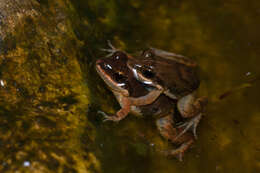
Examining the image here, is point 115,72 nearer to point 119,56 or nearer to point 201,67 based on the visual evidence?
point 119,56

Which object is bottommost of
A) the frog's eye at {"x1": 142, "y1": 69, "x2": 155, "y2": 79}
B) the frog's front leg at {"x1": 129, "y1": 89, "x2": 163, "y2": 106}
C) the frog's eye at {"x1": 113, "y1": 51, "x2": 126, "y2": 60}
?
the frog's front leg at {"x1": 129, "y1": 89, "x2": 163, "y2": 106}

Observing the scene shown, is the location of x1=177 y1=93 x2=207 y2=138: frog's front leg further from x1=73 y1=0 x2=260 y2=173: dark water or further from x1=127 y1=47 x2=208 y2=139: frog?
x1=73 y1=0 x2=260 y2=173: dark water

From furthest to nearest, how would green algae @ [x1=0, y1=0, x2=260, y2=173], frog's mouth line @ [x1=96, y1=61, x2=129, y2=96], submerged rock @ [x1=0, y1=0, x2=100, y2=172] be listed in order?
frog's mouth line @ [x1=96, y1=61, x2=129, y2=96]
green algae @ [x1=0, y1=0, x2=260, y2=173]
submerged rock @ [x1=0, y1=0, x2=100, y2=172]

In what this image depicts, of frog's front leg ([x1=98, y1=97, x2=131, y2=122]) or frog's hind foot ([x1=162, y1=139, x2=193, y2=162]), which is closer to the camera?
frog's front leg ([x1=98, y1=97, x2=131, y2=122])

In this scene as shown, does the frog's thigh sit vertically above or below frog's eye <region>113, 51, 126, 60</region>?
below

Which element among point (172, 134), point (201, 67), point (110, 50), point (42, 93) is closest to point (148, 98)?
point (172, 134)

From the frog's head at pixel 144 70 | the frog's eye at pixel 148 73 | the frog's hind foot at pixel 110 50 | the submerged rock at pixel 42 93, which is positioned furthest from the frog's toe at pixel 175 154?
the frog's hind foot at pixel 110 50

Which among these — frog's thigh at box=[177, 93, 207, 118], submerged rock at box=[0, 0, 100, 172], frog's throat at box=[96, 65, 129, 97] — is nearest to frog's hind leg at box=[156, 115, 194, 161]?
frog's thigh at box=[177, 93, 207, 118]

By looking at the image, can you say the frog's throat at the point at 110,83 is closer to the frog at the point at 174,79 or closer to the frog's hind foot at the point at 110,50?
the frog at the point at 174,79

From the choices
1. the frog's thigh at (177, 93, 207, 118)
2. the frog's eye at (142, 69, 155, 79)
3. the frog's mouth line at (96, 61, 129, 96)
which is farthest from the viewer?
the frog's thigh at (177, 93, 207, 118)

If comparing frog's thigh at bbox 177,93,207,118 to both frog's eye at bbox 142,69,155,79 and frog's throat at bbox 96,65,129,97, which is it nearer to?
frog's eye at bbox 142,69,155,79
